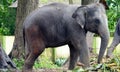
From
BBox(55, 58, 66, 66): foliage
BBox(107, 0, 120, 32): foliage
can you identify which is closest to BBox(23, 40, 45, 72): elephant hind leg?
BBox(55, 58, 66, 66): foliage

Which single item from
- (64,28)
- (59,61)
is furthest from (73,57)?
(59,61)

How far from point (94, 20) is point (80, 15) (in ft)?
1.04

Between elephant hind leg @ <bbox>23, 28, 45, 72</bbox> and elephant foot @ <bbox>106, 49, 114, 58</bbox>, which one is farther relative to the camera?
elephant foot @ <bbox>106, 49, 114, 58</bbox>

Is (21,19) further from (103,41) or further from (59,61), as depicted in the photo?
(59,61)

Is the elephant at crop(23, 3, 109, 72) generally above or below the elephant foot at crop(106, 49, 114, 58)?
above

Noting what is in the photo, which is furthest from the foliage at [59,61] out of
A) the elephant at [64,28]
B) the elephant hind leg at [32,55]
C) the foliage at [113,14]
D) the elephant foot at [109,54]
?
the elephant at [64,28]

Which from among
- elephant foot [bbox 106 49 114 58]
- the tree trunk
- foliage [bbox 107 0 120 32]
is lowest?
foliage [bbox 107 0 120 32]

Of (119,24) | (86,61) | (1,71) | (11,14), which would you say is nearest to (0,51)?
(1,71)

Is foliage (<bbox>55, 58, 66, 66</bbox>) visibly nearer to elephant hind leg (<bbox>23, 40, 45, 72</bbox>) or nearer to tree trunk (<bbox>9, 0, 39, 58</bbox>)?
tree trunk (<bbox>9, 0, 39, 58</bbox>)

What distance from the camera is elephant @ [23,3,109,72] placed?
9141mm

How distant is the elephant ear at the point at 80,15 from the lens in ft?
30.0

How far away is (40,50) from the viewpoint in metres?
9.32

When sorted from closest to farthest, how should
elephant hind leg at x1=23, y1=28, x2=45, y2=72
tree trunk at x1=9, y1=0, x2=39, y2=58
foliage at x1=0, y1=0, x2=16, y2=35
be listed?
1. elephant hind leg at x1=23, y1=28, x2=45, y2=72
2. tree trunk at x1=9, y1=0, x2=39, y2=58
3. foliage at x1=0, y1=0, x2=16, y2=35

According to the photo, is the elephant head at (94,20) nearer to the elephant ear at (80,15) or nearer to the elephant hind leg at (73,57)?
the elephant ear at (80,15)
